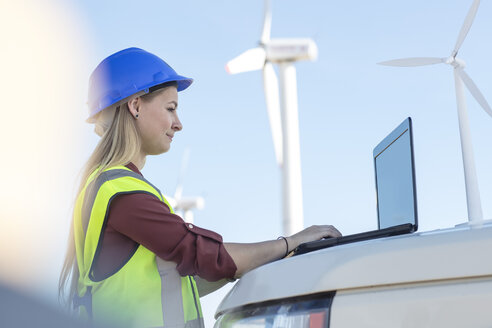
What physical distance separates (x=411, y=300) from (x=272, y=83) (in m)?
16.1

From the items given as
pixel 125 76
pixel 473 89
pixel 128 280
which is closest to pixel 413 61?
pixel 473 89

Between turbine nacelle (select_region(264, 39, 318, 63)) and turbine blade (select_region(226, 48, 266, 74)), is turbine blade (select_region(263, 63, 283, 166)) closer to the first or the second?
turbine blade (select_region(226, 48, 266, 74))

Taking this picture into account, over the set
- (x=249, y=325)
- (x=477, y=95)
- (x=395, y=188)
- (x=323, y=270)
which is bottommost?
(x=249, y=325)

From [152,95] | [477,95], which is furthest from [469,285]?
[477,95]

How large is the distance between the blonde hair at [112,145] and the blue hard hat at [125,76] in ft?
0.13

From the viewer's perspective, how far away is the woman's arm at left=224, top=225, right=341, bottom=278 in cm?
218

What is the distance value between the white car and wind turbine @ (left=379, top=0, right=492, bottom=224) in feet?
17.2

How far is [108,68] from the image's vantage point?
8.41 ft

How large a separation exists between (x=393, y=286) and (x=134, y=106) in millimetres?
1421

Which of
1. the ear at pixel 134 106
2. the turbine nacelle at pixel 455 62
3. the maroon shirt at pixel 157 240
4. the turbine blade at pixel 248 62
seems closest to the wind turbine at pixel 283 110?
the turbine blade at pixel 248 62

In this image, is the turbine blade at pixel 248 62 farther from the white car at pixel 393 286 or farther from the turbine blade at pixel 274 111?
the white car at pixel 393 286

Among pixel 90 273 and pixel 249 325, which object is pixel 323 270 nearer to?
pixel 249 325

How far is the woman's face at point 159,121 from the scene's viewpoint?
2512 mm

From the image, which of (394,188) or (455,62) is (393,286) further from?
(455,62)
